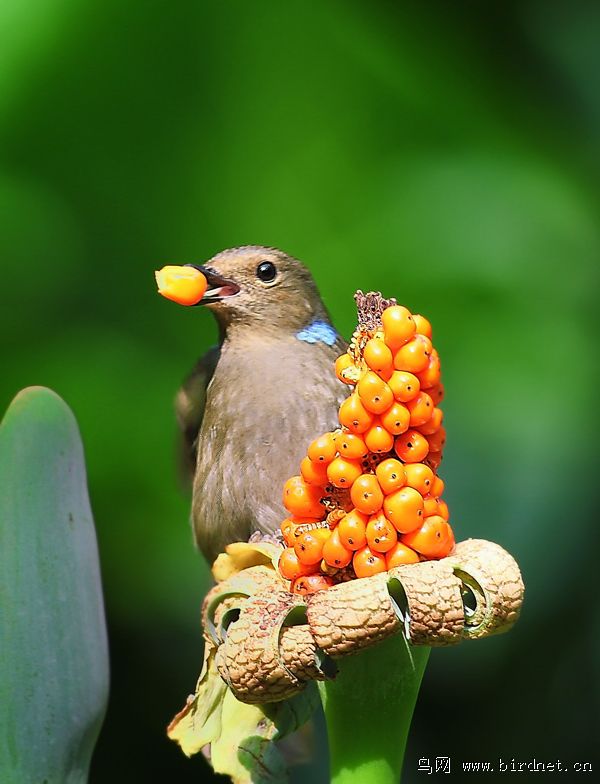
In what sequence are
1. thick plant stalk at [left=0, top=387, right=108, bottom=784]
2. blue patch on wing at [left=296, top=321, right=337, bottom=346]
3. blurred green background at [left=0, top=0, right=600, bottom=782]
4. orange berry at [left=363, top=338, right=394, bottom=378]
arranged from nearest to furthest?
1. orange berry at [left=363, top=338, right=394, bottom=378]
2. thick plant stalk at [left=0, top=387, right=108, bottom=784]
3. blue patch on wing at [left=296, top=321, right=337, bottom=346]
4. blurred green background at [left=0, top=0, right=600, bottom=782]

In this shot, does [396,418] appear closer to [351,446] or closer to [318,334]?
[351,446]

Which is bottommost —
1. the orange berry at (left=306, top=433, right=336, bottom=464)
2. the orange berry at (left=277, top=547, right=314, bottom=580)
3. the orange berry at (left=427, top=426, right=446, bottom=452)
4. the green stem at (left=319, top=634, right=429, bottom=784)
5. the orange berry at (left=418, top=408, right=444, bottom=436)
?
the green stem at (left=319, top=634, right=429, bottom=784)

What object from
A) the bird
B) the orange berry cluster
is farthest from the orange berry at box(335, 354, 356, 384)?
the bird

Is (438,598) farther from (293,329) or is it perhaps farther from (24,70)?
(24,70)

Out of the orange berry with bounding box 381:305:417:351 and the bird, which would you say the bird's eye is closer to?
the bird

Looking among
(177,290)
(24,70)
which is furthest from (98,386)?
(177,290)

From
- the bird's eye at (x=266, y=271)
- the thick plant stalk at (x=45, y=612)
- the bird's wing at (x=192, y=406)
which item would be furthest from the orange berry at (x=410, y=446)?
the bird's wing at (x=192, y=406)

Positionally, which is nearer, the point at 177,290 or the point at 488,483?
the point at 177,290

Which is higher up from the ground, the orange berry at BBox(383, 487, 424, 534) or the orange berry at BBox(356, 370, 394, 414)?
the orange berry at BBox(356, 370, 394, 414)
